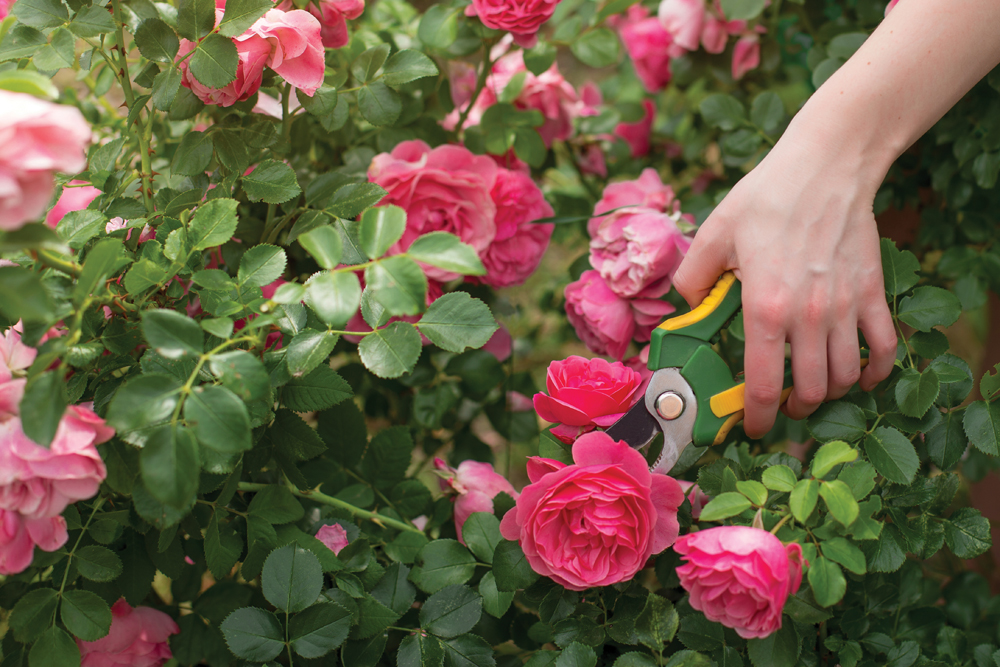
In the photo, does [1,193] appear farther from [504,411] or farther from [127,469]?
[504,411]

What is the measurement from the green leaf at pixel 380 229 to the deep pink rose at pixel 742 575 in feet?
1.00

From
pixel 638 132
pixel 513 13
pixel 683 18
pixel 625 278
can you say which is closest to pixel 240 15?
pixel 513 13

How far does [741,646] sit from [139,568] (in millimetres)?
554

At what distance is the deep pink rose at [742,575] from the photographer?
1.51ft

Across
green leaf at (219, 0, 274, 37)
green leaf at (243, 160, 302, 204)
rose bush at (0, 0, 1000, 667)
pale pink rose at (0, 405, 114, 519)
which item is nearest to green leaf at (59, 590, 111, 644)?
rose bush at (0, 0, 1000, 667)

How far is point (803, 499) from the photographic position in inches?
19.4

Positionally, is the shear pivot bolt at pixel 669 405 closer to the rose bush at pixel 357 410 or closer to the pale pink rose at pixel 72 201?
the rose bush at pixel 357 410

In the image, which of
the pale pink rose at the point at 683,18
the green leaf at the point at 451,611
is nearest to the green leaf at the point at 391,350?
the green leaf at the point at 451,611

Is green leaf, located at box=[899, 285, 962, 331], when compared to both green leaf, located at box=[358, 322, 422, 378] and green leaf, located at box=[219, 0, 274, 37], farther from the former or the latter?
green leaf, located at box=[219, 0, 274, 37]

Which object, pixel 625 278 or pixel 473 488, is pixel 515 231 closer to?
pixel 625 278

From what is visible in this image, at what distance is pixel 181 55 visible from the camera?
58cm

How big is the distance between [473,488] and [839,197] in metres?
0.45

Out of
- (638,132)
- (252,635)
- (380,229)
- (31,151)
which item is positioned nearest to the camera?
(31,151)

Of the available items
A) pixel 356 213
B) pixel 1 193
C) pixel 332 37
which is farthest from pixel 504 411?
pixel 1 193
